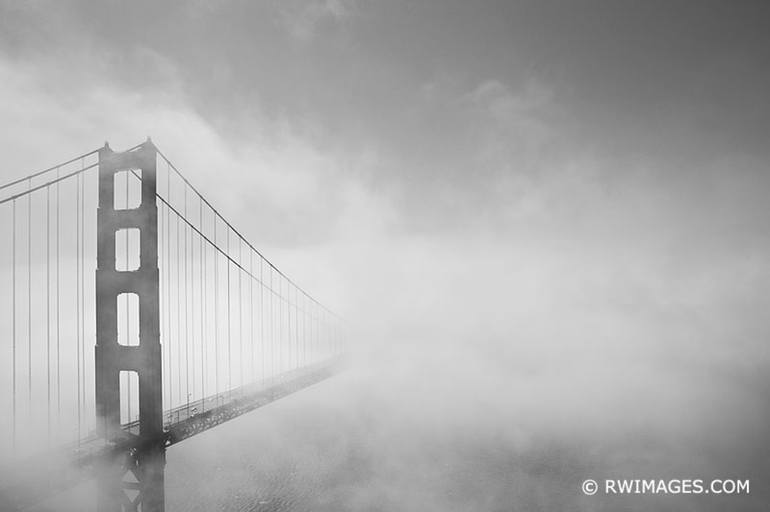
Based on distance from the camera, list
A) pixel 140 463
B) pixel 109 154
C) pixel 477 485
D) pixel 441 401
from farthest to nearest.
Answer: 1. pixel 441 401
2. pixel 477 485
3. pixel 109 154
4. pixel 140 463

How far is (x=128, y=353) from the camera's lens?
24.2 meters

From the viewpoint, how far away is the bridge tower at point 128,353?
2300 cm

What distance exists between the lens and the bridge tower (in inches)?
906

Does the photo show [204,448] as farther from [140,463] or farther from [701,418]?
[701,418]

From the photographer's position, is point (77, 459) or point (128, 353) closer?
point (77, 459)

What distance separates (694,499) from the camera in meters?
80.0

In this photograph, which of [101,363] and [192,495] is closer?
[101,363]

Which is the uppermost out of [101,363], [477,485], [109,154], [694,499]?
[109,154]

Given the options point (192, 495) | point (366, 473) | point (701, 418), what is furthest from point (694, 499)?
point (701, 418)

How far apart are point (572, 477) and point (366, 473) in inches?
1449

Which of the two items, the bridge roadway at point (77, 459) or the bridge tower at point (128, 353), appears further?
the bridge tower at point (128, 353)

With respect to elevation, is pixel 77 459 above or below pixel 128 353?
below

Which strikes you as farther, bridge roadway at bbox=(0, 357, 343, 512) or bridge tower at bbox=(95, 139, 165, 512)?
bridge tower at bbox=(95, 139, 165, 512)

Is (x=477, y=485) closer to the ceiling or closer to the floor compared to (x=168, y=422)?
closer to the floor
